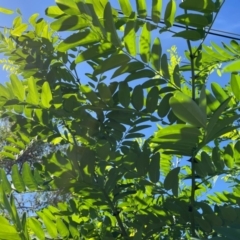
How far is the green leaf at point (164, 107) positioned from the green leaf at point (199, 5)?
15 cm

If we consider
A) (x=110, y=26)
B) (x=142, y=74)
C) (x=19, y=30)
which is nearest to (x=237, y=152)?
(x=142, y=74)

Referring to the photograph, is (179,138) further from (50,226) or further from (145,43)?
(50,226)

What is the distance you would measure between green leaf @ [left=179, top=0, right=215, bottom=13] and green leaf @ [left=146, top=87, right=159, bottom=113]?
150mm

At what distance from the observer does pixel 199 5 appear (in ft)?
2.54

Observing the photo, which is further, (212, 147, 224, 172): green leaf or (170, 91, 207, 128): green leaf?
(212, 147, 224, 172): green leaf

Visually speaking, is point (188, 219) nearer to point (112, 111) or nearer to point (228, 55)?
point (112, 111)

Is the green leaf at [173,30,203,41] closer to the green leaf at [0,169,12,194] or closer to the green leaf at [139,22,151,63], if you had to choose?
the green leaf at [139,22,151,63]

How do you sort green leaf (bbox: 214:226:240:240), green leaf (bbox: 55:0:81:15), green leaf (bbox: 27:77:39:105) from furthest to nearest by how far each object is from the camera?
green leaf (bbox: 27:77:39:105) → green leaf (bbox: 55:0:81:15) → green leaf (bbox: 214:226:240:240)

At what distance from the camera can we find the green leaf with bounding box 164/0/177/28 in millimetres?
828

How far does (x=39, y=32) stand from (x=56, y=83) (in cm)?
14

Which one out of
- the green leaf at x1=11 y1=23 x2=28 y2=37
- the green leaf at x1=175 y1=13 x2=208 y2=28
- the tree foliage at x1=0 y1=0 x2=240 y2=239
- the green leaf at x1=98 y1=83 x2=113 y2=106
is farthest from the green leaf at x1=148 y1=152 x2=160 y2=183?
the green leaf at x1=11 y1=23 x2=28 y2=37

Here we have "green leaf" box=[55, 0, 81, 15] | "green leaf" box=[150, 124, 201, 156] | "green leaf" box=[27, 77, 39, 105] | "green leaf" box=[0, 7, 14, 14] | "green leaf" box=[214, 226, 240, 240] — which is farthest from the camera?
"green leaf" box=[0, 7, 14, 14]

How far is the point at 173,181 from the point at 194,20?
27cm

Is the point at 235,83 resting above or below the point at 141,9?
below
